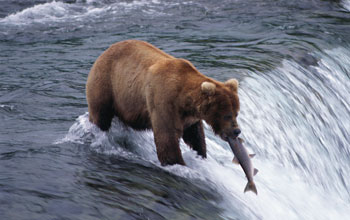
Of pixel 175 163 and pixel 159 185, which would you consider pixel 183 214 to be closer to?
pixel 159 185

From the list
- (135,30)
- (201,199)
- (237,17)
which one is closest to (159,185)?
(201,199)

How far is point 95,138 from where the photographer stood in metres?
4.60

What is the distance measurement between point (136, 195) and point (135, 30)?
24.1 ft

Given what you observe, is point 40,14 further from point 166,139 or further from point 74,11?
point 166,139

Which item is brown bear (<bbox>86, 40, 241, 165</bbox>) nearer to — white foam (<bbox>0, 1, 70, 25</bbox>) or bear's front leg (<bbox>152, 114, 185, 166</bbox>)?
bear's front leg (<bbox>152, 114, 185, 166</bbox>)

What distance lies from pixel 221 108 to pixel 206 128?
5.42 feet

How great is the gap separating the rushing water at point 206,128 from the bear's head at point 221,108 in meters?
0.53

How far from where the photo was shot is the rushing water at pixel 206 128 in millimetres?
3477

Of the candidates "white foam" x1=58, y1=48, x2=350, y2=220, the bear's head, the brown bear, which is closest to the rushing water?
"white foam" x1=58, y1=48, x2=350, y2=220

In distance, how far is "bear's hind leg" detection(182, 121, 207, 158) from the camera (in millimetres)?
4293

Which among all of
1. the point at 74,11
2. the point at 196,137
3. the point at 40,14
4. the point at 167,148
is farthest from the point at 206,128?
the point at 74,11

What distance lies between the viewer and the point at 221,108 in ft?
12.1

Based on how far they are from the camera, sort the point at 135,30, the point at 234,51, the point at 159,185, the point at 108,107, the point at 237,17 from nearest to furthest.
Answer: the point at 159,185 → the point at 108,107 → the point at 234,51 → the point at 135,30 → the point at 237,17

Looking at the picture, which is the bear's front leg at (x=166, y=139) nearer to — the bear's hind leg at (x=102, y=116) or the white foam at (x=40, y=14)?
the bear's hind leg at (x=102, y=116)
